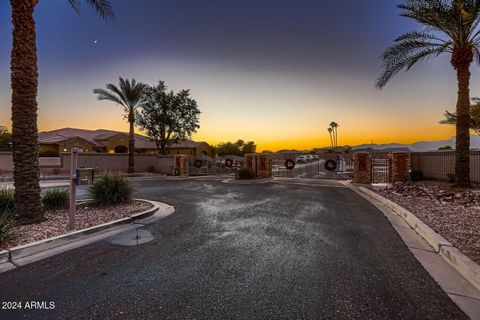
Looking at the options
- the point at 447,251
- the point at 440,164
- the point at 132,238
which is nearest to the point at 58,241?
Answer: the point at 132,238

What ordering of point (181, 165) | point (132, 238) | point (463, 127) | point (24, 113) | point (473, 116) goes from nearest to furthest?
point (132, 238) → point (24, 113) → point (463, 127) → point (473, 116) → point (181, 165)

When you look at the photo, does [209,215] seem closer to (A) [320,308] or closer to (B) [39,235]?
(B) [39,235]

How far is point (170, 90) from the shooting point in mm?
34719

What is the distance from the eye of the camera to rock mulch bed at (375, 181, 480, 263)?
4.95 metres

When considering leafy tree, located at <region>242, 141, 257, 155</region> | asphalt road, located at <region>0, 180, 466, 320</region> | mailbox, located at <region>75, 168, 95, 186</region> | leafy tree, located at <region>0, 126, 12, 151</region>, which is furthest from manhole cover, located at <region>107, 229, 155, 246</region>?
leafy tree, located at <region>242, 141, 257, 155</region>

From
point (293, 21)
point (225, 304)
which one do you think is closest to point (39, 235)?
point (225, 304)

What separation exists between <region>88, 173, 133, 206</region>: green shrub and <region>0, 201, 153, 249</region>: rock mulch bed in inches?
11.4

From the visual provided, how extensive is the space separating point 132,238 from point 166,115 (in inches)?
1210

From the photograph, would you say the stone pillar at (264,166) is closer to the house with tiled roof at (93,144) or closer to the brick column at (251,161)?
the brick column at (251,161)

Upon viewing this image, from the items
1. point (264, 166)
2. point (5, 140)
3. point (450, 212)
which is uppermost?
point (5, 140)

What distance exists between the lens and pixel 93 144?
38.2 m

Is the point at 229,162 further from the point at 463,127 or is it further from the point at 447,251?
the point at 447,251

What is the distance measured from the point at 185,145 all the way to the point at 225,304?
162ft

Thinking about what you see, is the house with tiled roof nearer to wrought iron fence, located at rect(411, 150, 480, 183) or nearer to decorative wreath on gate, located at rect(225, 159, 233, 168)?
decorative wreath on gate, located at rect(225, 159, 233, 168)
